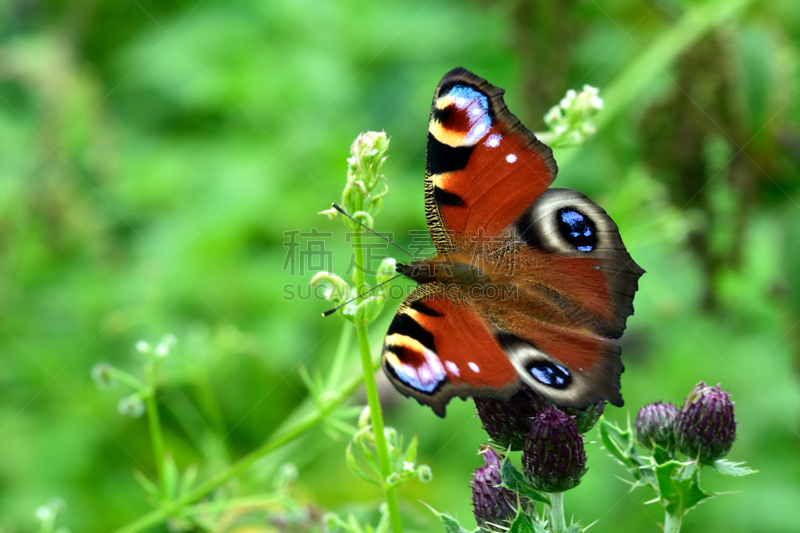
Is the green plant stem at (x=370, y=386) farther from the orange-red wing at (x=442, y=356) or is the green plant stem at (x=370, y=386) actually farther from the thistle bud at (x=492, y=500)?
the thistle bud at (x=492, y=500)

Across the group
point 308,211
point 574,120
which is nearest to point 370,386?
point 574,120

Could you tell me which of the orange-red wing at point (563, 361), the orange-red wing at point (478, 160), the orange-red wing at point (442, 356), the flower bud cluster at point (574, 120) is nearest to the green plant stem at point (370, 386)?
the orange-red wing at point (442, 356)

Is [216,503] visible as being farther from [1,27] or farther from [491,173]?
[1,27]

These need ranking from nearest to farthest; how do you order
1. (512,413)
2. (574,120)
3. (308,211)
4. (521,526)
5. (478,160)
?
(521,526) < (512,413) < (478,160) < (574,120) < (308,211)

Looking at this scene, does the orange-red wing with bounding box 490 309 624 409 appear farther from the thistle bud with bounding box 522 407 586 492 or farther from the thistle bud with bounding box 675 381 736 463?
the thistle bud with bounding box 675 381 736 463

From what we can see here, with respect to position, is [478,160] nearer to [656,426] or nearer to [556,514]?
[656,426]
